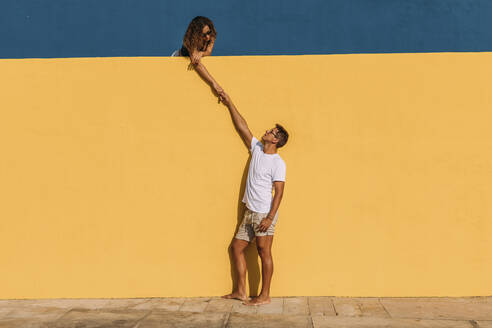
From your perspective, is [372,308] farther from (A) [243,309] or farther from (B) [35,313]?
(B) [35,313]

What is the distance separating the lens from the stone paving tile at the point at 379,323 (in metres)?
3.52

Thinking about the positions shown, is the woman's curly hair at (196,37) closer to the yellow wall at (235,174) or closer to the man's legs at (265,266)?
the yellow wall at (235,174)

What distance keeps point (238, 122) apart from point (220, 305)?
1590 mm

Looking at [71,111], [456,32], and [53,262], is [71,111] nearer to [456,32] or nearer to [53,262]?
[53,262]

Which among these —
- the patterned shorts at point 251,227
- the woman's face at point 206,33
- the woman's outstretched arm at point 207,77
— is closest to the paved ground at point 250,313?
the patterned shorts at point 251,227

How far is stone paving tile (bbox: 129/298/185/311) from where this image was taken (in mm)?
4043

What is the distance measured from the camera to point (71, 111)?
14.5 feet

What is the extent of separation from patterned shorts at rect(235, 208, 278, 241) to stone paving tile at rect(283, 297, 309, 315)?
2.02ft

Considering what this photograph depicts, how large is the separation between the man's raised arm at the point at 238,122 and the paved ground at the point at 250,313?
1437 millimetres

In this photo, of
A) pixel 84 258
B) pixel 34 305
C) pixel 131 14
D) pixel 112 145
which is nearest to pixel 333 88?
pixel 112 145

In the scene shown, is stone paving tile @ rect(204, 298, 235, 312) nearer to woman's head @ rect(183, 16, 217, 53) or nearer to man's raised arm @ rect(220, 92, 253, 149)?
man's raised arm @ rect(220, 92, 253, 149)

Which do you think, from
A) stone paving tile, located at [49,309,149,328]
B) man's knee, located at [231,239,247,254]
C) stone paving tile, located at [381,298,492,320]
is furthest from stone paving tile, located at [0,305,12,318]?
stone paving tile, located at [381,298,492,320]

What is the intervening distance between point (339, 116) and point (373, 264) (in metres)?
1.36

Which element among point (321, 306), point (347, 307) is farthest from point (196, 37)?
point (347, 307)
